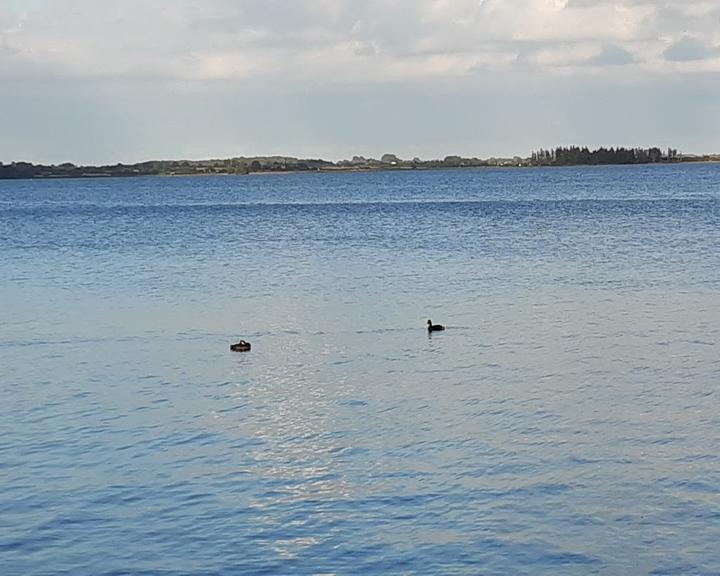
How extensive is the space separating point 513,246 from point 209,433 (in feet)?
136

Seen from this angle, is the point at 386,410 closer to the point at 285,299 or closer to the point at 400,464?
the point at 400,464

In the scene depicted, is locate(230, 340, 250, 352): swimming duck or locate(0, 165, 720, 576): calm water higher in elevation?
locate(230, 340, 250, 352): swimming duck

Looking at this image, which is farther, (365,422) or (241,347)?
(241,347)

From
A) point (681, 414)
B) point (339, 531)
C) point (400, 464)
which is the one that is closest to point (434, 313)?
point (681, 414)

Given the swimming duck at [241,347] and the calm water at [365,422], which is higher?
the swimming duck at [241,347]

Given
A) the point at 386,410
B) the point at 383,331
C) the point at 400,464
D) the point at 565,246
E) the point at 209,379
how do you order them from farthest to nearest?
A: 1. the point at 565,246
2. the point at 383,331
3. the point at 209,379
4. the point at 386,410
5. the point at 400,464

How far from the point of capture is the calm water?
634 inches

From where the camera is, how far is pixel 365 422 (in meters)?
22.7

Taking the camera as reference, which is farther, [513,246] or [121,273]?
[513,246]

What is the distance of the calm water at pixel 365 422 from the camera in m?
16.1

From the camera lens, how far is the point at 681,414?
22.7 metres

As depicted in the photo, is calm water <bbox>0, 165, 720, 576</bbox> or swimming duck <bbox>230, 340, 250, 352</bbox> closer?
calm water <bbox>0, 165, 720, 576</bbox>

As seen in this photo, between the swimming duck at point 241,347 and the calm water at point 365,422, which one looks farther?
the swimming duck at point 241,347

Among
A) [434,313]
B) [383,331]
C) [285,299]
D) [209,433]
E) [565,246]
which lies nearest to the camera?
[209,433]
